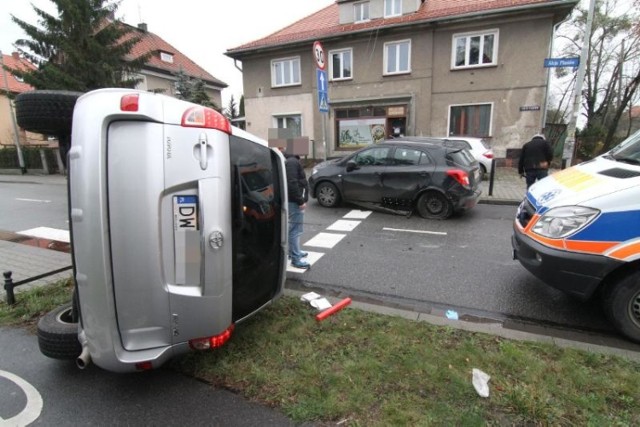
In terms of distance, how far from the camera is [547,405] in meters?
2.34

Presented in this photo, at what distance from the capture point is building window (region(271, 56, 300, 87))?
2017cm

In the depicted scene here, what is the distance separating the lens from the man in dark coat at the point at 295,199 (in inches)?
181

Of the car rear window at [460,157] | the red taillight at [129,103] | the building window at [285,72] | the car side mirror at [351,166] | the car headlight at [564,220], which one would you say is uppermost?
the building window at [285,72]

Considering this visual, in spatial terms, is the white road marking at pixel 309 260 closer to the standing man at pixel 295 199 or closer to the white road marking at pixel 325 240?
the standing man at pixel 295 199

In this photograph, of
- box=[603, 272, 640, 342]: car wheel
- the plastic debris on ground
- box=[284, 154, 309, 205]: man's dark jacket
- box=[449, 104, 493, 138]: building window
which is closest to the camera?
the plastic debris on ground

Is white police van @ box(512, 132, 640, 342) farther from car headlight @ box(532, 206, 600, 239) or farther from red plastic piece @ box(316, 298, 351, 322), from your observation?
red plastic piece @ box(316, 298, 351, 322)

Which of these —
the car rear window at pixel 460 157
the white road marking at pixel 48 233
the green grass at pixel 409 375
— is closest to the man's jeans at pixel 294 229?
the green grass at pixel 409 375

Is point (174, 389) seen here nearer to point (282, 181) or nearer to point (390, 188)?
point (282, 181)

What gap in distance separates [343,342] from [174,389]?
133 centimetres

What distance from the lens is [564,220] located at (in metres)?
3.17

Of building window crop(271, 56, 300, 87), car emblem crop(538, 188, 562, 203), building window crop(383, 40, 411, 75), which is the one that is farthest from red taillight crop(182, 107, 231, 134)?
building window crop(271, 56, 300, 87)

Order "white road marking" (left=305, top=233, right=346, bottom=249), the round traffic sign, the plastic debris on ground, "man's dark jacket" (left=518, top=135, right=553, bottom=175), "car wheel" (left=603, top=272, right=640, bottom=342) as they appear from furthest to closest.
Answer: the round traffic sign, "man's dark jacket" (left=518, top=135, right=553, bottom=175), "white road marking" (left=305, top=233, right=346, bottom=249), "car wheel" (left=603, top=272, right=640, bottom=342), the plastic debris on ground

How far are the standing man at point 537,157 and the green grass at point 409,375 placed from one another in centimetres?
663

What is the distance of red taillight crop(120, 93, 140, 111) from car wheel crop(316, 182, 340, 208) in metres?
7.06
